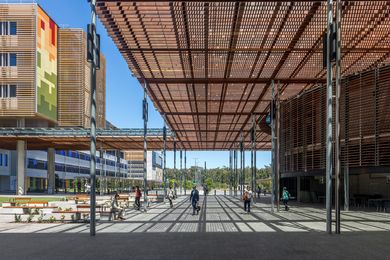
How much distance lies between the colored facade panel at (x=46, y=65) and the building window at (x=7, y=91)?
2663 mm

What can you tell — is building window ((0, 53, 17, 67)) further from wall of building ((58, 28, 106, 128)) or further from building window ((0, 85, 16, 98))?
wall of building ((58, 28, 106, 128))

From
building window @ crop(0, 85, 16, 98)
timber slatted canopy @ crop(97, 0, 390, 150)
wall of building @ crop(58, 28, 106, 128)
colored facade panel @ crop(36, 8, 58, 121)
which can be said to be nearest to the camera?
timber slatted canopy @ crop(97, 0, 390, 150)

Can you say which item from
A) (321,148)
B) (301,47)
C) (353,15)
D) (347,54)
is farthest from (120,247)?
(321,148)

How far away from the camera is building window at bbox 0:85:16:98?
5228cm

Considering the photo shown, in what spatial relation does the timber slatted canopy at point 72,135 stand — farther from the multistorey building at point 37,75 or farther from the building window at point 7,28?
the building window at point 7,28

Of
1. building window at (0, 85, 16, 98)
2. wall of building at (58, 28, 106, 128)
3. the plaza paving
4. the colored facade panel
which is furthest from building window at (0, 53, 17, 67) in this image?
the plaza paving

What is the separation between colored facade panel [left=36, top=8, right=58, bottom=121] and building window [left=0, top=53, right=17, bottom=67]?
2575 millimetres

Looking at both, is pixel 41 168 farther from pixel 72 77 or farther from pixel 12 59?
pixel 12 59

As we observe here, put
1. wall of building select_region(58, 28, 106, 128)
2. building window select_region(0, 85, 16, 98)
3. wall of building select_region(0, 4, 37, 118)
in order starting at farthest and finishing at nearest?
wall of building select_region(58, 28, 106, 128) < building window select_region(0, 85, 16, 98) < wall of building select_region(0, 4, 37, 118)

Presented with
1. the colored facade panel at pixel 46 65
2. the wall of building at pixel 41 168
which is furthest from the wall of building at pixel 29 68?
the wall of building at pixel 41 168

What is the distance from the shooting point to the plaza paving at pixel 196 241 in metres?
11.0

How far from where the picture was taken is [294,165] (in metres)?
36.4

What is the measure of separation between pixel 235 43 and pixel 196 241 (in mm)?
13217

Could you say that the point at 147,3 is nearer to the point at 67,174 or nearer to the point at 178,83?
the point at 178,83
